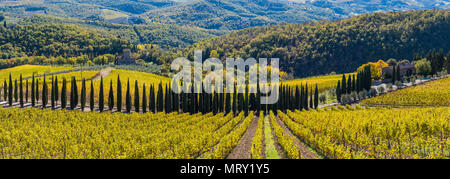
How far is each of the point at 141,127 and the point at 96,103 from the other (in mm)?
40401

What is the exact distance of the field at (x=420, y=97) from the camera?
257ft

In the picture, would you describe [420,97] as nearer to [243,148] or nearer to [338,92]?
[338,92]

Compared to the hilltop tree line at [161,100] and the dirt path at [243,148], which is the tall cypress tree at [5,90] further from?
the dirt path at [243,148]

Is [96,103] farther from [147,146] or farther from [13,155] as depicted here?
[147,146]

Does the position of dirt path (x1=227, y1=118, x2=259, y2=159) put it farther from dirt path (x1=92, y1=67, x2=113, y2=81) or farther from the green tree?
the green tree

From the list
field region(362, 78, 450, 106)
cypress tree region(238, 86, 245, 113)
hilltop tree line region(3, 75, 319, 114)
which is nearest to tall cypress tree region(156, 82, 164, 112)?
hilltop tree line region(3, 75, 319, 114)

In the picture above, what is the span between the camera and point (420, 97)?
8206 centimetres

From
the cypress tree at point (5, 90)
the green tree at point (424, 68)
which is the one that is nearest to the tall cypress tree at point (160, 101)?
the cypress tree at point (5, 90)

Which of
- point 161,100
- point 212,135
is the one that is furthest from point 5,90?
point 212,135

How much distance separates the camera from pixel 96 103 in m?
88.7

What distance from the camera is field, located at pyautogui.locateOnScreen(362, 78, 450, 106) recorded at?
78188 millimetres

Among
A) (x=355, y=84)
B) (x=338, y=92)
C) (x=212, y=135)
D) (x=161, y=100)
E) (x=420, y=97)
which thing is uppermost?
(x=355, y=84)

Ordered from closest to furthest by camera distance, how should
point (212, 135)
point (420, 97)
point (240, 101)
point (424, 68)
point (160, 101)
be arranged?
point (212, 135) → point (160, 101) → point (420, 97) → point (240, 101) → point (424, 68)
